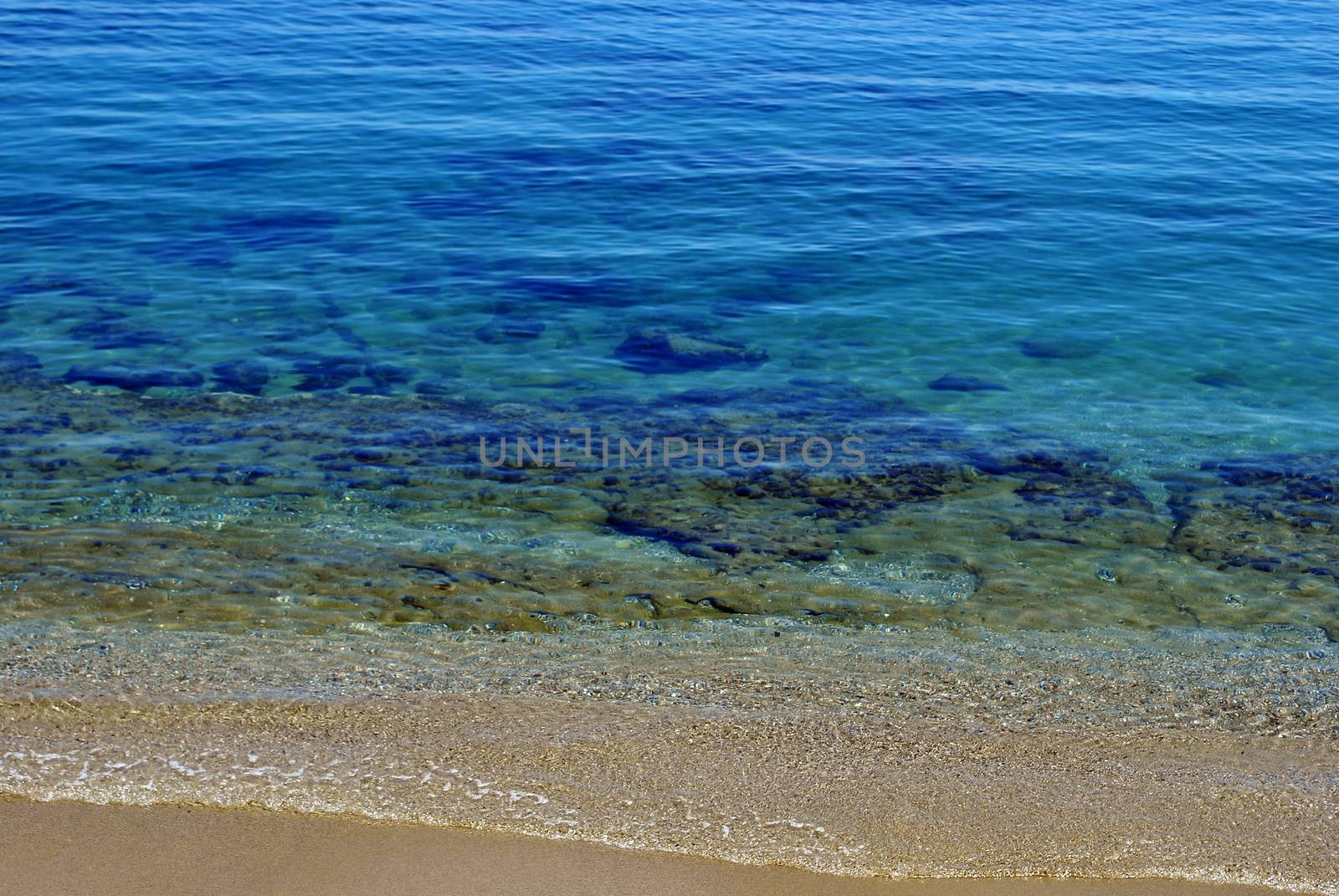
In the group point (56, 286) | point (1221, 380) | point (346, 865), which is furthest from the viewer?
point (56, 286)

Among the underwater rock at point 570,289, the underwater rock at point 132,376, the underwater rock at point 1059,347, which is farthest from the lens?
the underwater rock at point 570,289

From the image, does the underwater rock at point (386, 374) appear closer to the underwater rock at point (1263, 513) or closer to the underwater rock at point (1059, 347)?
the underwater rock at point (1059, 347)

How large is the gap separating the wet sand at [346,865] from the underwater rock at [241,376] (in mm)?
8042

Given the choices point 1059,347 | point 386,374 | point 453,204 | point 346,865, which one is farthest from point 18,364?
point 1059,347

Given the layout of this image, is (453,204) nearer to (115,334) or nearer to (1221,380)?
(115,334)

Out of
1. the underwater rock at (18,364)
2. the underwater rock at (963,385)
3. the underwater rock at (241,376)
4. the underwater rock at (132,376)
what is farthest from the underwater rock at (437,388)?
the underwater rock at (963,385)

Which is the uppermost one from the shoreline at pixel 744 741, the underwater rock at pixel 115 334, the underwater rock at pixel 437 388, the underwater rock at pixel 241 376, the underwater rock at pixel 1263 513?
the shoreline at pixel 744 741

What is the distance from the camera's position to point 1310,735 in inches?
282

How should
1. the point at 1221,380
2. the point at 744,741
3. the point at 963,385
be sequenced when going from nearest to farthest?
the point at 744,741 → the point at 963,385 → the point at 1221,380

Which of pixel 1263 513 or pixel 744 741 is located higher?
pixel 744 741

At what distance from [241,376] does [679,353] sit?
16.3 ft

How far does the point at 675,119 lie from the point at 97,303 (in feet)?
42.0

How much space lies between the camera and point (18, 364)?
13.7 meters

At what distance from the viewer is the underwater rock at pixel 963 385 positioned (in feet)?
46.0
